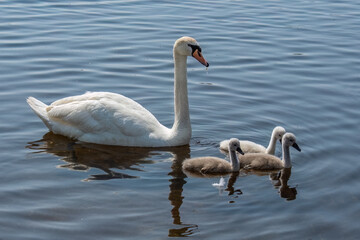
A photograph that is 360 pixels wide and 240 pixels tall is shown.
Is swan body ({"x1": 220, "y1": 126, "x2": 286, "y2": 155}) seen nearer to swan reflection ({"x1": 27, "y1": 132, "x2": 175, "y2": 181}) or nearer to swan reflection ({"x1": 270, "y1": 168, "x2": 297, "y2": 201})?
swan reflection ({"x1": 270, "y1": 168, "x2": 297, "y2": 201})

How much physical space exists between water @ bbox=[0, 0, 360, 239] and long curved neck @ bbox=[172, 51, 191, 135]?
33cm

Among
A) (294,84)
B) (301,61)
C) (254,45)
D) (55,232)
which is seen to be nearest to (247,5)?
(254,45)

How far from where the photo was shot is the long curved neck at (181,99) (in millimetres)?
11172

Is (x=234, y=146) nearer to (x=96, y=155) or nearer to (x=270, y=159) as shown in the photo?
(x=270, y=159)

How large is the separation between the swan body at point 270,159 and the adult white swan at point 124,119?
50.7 inches

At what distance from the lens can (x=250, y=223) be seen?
329 inches

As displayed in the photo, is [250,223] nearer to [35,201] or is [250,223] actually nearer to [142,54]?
[35,201]

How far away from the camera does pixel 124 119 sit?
10.9 metres

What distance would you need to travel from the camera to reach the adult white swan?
10977 millimetres

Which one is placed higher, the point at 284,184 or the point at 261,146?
the point at 261,146

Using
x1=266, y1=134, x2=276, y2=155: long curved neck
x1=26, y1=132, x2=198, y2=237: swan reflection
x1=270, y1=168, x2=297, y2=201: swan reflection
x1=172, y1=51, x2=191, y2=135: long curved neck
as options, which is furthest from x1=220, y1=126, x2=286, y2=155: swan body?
x1=26, y1=132, x2=198, y2=237: swan reflection

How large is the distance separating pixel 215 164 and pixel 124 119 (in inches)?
69.9

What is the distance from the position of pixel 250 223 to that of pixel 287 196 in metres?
1.19

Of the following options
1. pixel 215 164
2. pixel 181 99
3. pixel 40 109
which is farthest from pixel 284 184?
pixel 40 109
